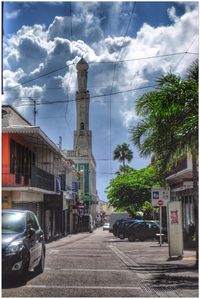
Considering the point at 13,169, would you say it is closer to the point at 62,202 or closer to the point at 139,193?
the point at 139,193

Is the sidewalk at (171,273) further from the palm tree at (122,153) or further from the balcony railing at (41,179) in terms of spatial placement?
the balcony railing at (41,179)

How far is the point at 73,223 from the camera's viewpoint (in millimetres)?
50469

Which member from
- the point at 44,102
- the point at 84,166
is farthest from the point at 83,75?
the point at 84,166

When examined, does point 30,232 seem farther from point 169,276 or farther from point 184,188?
point 184,188

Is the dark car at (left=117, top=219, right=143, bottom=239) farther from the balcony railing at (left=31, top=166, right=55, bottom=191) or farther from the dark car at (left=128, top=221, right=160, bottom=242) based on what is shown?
the balcony railing at (left=31, top=166, right=55, bottom=191)

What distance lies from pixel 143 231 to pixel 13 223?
18.3 metres

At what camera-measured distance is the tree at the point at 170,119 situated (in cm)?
1220

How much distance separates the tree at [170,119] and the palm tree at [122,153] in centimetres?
43

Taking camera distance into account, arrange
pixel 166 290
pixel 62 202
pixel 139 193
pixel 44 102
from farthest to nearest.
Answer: pixel 62 202 → pixel 139 193 → pixel 44 102 → pixel 166 290

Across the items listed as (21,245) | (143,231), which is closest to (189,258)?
(21,245)

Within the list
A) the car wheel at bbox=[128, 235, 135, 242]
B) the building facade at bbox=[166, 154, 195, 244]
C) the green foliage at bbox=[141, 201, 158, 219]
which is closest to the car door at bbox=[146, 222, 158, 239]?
the car wheel at bbox=[128, 235, 135, 242]

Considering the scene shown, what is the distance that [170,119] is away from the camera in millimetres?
13273

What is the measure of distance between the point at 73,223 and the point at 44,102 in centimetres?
4060

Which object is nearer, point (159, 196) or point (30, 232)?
point (30, 232)
